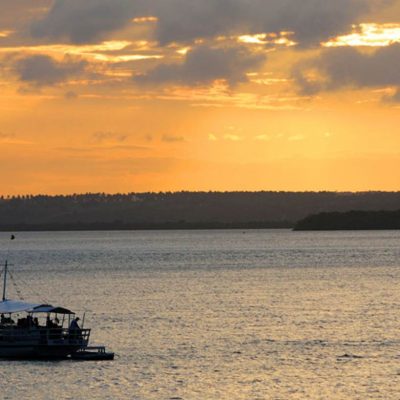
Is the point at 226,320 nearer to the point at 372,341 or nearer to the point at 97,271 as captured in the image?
the point at 372,341

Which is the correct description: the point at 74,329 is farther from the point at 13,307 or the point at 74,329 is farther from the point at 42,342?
the point at 13,307

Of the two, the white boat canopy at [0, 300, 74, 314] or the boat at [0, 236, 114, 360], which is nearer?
the boat at [0, 236, 114, 360]

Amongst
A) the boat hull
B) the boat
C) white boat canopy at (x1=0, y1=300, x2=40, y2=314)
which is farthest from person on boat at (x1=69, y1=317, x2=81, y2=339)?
white boat canopy at (x1=0, y1=300, x2=40, y2=314)

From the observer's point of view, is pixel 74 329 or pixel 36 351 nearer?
pixel 74 329

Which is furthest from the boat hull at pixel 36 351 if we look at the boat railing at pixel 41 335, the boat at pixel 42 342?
the boat railing at pixel 41 335

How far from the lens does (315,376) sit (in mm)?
66375

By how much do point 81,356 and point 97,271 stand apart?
125866 mm

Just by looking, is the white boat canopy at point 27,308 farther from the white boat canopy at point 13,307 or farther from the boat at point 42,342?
the boat at point 42,342

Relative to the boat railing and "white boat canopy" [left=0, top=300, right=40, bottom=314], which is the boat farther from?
"white boat canopy" [left=0, top=300, right=40, bottom=314]

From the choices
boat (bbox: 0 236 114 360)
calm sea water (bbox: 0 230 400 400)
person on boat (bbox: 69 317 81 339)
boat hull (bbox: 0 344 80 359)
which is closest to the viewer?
calm sea water (bbox: 0 230 400 400)

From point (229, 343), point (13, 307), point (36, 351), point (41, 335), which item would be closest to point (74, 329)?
point (41, 335)

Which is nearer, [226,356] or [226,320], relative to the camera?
[226,356]

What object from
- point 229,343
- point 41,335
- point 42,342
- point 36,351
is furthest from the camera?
point 229,343

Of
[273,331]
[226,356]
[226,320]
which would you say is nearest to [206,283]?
[226,320]
